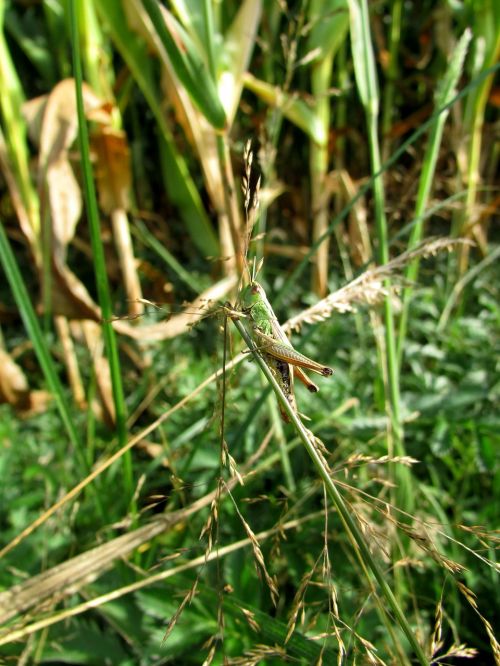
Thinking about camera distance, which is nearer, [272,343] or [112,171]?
[272,343]

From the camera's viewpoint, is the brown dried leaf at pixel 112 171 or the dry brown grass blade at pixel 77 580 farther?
the brown dried leaf at pixel 112 171

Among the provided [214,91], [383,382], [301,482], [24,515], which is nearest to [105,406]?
[24,515]

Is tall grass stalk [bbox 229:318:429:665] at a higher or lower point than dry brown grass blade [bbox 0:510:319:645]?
higher

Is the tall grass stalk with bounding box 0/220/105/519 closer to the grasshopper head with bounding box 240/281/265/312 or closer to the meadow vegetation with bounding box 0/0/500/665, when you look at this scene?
the meadow vegetation with bounding box 0/0/500/665

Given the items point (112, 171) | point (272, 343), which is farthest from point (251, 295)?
point (112, 171)

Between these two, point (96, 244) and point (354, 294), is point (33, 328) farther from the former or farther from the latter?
point (354, 294)

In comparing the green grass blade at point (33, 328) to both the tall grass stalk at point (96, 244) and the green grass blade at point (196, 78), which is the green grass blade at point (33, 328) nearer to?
the tall grass stalk at point (96, 244)

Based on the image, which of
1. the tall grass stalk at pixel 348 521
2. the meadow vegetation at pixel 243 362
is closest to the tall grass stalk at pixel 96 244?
the meadow vegetation at pixel 243 362

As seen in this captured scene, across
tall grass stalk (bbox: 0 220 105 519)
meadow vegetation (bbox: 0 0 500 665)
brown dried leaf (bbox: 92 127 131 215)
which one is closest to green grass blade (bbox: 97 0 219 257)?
meadow vegetation (bbox: 0 0 500 665)

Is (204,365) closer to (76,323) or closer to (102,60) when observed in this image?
(76,323)

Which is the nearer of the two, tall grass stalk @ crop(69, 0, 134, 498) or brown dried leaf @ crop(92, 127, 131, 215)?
tall grass stalk @ crop(69, 0, 134, 498)
